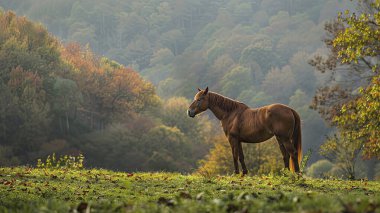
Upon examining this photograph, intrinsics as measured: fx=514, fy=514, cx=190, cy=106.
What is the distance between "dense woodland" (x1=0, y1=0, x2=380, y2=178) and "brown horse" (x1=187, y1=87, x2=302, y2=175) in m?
5.94

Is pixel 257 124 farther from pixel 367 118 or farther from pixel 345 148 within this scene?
pixel 345 148

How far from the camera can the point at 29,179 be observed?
16109 mm

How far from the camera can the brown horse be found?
16438 millimetres

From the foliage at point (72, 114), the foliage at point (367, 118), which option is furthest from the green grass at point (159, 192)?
the foliage at point (72, 114)

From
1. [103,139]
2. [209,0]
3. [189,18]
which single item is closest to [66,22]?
[189,18]

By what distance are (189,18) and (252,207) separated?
186262mm

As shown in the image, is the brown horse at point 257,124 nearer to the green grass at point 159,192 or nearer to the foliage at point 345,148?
the green grass at point 159,192

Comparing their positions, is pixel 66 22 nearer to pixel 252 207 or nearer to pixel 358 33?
pixel 358 33

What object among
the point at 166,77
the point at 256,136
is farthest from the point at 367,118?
the point at 166,77

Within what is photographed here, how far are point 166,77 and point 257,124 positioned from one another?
469 ft

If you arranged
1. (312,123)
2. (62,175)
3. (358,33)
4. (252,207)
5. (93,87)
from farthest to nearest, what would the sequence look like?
(312,123) → (93,87) → (358,33) → (62,175) → (252,207)

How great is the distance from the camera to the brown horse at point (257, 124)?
16438 millimetres

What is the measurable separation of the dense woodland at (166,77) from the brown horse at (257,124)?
5.94 m

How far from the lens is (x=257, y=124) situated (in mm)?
17359
